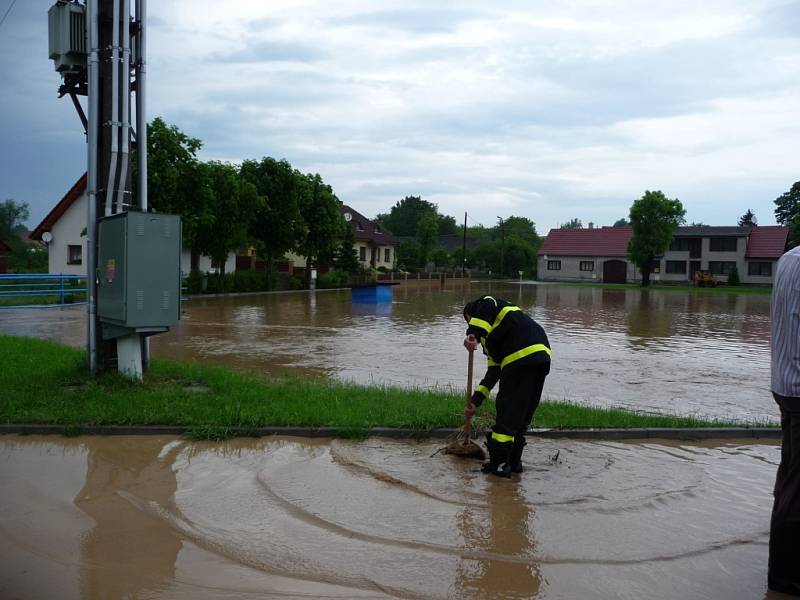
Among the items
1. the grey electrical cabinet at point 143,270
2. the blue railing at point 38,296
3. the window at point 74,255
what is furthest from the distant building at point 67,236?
the grey electrical cabinet at point 143,270

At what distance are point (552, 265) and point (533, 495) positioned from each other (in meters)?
74.8

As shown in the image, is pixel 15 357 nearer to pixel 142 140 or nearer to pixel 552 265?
pixel 142 140

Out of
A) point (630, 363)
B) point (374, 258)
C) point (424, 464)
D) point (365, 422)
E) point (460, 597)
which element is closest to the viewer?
point (460, 597)

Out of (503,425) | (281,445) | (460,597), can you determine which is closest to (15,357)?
(281,445)

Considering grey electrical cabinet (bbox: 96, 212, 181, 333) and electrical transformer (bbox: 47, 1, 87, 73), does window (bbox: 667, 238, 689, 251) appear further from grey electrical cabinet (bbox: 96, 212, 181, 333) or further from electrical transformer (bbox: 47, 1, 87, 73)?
grey electrical cabinet (bbox: 96, 212, 181, 333)

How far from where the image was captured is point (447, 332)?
18844 mm

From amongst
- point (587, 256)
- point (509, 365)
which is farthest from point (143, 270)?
point (587, 256)

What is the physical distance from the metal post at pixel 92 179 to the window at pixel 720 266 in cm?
6917

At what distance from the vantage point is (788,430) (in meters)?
3.96

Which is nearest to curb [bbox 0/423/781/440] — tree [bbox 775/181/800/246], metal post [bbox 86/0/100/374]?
metal post [bbox 86/0/100/374]

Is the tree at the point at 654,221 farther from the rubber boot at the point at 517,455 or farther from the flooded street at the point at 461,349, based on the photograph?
the rubber boot at the point at 517,455

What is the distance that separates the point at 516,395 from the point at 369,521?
5.41 ft

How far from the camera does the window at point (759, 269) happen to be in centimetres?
6744

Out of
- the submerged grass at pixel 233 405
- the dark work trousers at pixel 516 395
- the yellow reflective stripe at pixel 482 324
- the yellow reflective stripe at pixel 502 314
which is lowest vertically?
the submerged grass at pixel 233 405
